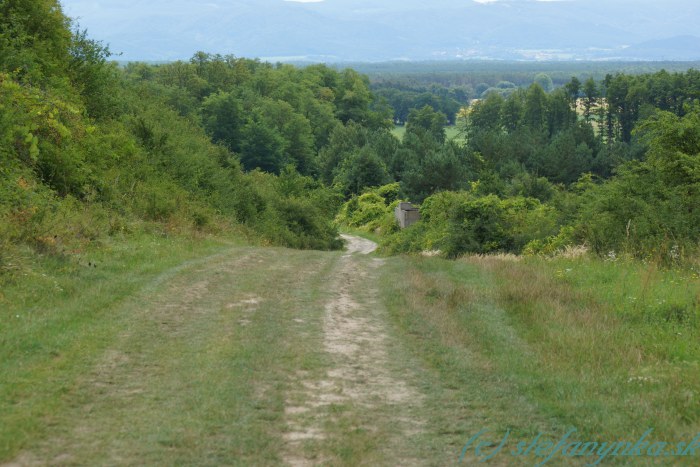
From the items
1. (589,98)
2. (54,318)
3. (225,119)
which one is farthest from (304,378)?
(589,98)

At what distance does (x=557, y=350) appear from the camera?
9.76m

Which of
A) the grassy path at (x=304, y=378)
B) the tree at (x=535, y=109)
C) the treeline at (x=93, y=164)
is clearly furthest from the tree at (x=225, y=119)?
the grassy path at (x=304, y=378)

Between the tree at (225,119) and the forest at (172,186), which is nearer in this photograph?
the forest at (172,186)

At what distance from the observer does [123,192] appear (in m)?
24.3

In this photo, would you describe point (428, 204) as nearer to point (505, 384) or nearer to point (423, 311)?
point (423, 311)

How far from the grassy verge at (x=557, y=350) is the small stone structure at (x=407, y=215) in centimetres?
4654

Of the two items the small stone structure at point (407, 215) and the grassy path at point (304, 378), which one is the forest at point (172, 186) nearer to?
the small stone structure at point (407, 215)

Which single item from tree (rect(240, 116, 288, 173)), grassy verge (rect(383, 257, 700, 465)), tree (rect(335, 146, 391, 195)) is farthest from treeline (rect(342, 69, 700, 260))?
tree (rect(240, 116, 288, 173))

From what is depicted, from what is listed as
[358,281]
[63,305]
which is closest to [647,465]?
[63,305]

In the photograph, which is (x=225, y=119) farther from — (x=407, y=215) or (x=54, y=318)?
(x=54, y=318)

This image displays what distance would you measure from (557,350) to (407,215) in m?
53.2

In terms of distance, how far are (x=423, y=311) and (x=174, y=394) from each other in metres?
5.24

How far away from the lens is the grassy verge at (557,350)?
23.5ft

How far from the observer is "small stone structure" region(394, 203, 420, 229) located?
2461 inches
